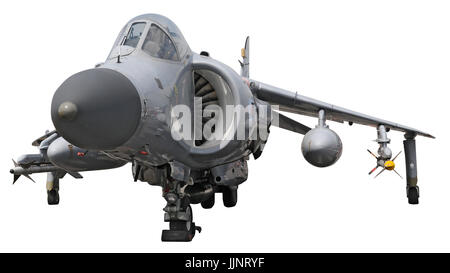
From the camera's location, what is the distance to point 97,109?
7.07m

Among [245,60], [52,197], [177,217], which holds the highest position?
[245,60]

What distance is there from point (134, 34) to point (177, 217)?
9.93 ft

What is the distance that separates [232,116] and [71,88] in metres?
2.96

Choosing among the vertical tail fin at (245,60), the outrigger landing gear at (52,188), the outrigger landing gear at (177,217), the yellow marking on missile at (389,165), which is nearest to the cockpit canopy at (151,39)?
the outrigger landing gear at (177,217)

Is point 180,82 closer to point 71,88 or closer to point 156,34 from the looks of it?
point 156,34

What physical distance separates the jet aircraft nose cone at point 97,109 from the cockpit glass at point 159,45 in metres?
1.06

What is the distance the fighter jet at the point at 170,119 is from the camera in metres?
7.26

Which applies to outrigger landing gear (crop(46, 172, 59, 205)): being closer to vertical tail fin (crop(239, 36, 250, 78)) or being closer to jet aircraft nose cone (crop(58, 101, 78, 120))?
vertical tail fin (crop(239, 36, 250, 78))

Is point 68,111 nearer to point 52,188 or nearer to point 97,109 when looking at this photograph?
point 97,109

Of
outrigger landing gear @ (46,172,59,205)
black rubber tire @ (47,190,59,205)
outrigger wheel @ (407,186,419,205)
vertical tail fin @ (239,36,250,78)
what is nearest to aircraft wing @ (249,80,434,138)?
vertical tail fin @ (239,36,250,78)

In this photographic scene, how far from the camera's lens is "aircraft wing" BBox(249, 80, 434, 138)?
11336mm

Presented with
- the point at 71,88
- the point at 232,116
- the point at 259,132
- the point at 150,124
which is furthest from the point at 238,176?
→ the point at 71,88

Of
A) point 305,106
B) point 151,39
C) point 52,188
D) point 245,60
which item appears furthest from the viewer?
point 52,188

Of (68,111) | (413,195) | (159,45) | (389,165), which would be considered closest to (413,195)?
(413,195)
